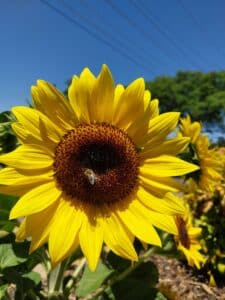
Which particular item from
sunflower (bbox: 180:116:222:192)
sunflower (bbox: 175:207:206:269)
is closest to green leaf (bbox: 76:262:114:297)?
sunflower (bbox: 175:207:206:269)

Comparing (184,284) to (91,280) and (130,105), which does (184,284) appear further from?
(130,105)

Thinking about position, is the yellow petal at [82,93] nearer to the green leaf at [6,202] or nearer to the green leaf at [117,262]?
the green leaf at [6,202]

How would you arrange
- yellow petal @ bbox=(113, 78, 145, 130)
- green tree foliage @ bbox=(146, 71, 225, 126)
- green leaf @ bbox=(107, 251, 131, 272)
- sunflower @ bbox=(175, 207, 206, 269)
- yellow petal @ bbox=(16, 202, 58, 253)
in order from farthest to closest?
1. green tree foliage @ bbox=(146, 71, 225, 126)
2. sunflower @ bbox=(175, 207, 206, 269)
3. green leaf @ bbox=(107, 251, 131, 272)
4. yellow petal @ bbox=(113, 78, 145, 130)
5. yellow petal @ bbox=(16, 202, 58, 253)

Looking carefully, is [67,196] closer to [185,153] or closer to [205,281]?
[185,153]

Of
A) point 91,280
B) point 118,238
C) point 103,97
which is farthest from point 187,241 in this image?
point 103,97

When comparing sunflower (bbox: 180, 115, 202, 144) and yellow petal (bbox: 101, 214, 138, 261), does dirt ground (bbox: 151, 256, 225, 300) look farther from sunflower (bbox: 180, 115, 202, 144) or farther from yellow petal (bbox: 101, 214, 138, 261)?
yellow petal (bbox: 101, 214, 138, 261)

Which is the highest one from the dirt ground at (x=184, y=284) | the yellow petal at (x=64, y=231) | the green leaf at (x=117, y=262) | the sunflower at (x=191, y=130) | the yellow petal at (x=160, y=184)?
the sunflower at (x=191, y=130)

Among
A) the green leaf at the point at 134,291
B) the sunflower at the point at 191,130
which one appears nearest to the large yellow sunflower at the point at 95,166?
the green leaf at the point at 134,291
